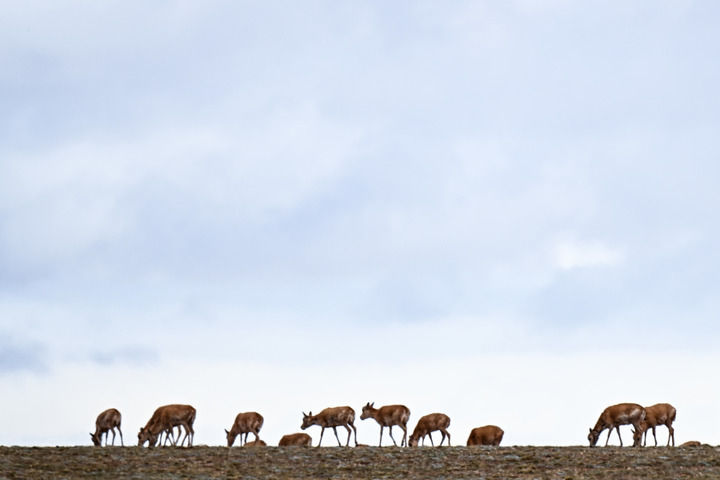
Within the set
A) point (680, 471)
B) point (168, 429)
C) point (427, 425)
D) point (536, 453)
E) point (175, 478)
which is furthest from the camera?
point (427, 425)

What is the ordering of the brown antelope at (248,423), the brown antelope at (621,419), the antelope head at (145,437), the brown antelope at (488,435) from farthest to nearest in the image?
the brown antelope at (248,423) < the brown antelope at (488,435) < the brown antelope at (621,419) < the antelope head at (145,437)

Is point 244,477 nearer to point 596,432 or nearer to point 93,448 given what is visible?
point 93,448

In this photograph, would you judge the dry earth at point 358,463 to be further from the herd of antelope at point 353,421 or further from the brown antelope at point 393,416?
the brown antelope at point 393,416

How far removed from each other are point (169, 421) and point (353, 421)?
10849 mm

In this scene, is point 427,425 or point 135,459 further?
point 427,425

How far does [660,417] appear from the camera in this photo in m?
53.4

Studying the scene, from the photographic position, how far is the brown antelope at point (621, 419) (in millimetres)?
52344

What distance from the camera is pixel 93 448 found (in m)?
40.9

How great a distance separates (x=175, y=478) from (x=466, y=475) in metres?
9.22

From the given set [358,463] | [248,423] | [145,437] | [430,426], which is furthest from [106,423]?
[358,463]

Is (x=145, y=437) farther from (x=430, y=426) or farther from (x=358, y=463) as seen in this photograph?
(x=358, y=463)

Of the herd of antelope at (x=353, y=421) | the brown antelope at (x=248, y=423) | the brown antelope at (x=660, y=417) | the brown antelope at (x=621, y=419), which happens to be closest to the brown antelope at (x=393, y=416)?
the herd of antelope at (x=353, y=421)

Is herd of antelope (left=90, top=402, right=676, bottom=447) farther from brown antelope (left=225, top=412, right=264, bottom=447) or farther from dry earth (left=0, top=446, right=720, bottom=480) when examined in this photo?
dry earth (left=0, top=446, right=720, bottom=480)

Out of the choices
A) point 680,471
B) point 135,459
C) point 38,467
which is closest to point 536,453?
point 680,471
